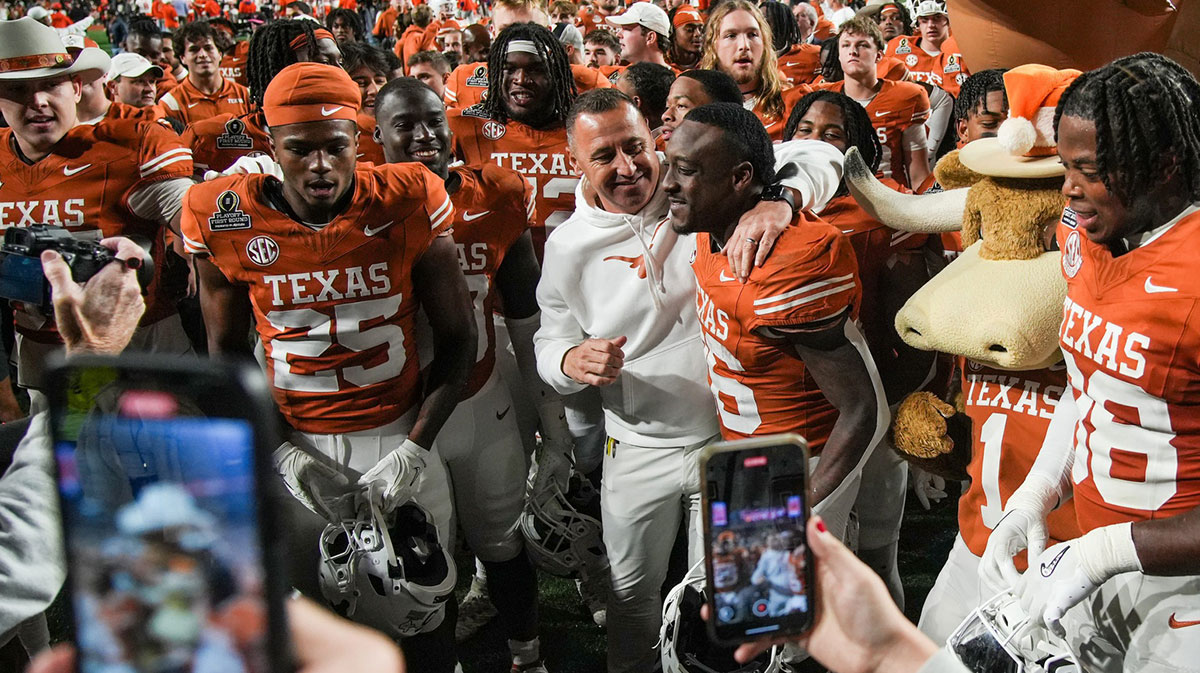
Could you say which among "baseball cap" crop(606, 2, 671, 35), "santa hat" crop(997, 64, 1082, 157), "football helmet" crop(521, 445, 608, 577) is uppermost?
"santa hat" crop(997, 64, 1082, 157)

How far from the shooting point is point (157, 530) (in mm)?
682

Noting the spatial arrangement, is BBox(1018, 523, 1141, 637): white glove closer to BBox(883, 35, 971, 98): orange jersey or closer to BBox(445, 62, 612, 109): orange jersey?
BBox(445, 62, 612, 109): orange jersey

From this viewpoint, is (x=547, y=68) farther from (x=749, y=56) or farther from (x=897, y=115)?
(x=897, y=115)

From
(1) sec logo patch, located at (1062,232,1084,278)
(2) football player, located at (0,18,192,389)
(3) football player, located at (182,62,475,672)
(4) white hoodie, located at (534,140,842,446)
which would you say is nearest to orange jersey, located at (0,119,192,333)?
(2) football player, located at (0,18,192,389)

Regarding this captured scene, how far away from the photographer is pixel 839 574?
1.25 meters

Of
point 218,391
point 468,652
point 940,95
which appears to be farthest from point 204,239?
point 940,95

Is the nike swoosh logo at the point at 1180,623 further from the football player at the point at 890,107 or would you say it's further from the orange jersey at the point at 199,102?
the orange jersey at the point at 199,102

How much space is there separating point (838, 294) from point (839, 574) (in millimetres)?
1208

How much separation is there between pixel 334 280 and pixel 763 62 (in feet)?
9.65

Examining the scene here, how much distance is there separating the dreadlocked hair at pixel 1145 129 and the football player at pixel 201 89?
6141 mm

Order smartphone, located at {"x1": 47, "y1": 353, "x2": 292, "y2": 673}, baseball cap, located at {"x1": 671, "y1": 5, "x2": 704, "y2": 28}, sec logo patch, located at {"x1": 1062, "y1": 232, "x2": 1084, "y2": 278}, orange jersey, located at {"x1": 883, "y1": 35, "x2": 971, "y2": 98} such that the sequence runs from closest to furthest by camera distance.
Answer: smartphone, located at {"x1": 47, "y1": 353, "x2": 292, "y2": 673}, sec logo patch, located at {"x1": 1062, "y1": 232, "x2": 1084, "y2": 278}, baseball cap, located at {"x1": 671, "y1": 5, "x2": 704, "y2": 28}, orange jersey, located at {"x1": 883, "y1": 35, "x2": 971, "y2": 98}

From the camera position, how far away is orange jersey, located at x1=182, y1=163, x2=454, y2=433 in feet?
8.96

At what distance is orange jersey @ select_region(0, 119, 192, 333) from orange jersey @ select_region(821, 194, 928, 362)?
2393 millimetres

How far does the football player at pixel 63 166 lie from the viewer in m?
3.53
